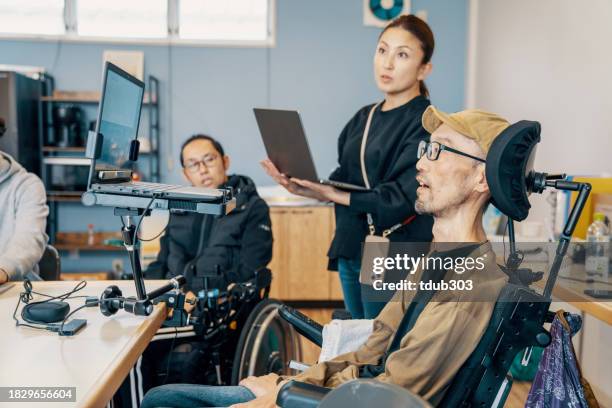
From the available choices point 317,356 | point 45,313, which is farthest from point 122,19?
point 45,313

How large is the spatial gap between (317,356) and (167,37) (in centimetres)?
290

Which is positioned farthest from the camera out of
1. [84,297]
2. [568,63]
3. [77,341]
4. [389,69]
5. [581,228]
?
[568,63]

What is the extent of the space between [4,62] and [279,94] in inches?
88.1

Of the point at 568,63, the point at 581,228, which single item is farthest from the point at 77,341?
the point at 568,63

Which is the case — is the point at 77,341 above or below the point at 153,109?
below

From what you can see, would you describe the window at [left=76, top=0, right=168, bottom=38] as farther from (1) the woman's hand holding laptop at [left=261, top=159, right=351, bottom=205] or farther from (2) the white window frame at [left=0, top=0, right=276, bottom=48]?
(1) the woman's hand holding laptop at [left=261, top=159, right=351, bottom=205]

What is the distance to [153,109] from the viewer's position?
14.8 feet

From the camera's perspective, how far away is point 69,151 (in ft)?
14.4

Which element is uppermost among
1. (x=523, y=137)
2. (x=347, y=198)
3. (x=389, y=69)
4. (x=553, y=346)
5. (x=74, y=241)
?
(x=389, y=69)

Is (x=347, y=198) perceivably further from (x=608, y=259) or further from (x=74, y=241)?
(x=74, y=241)

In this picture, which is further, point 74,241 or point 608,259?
point 74,241

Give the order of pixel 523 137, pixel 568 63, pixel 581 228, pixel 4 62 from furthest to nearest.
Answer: pixel 4 62, pixel 568 63, pixel 581 228, pixel 523 137

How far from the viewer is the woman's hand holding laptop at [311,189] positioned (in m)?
1.83

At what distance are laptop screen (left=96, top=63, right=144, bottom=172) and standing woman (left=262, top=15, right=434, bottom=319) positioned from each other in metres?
0.56
